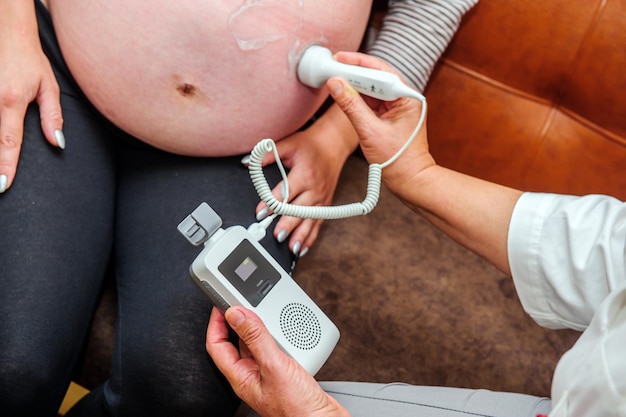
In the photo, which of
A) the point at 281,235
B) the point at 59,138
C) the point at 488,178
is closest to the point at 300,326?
the point at 281,235

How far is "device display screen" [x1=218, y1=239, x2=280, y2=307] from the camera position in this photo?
726 mm

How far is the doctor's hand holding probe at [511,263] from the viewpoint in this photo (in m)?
0.67

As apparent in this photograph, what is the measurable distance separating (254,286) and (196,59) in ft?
0.99

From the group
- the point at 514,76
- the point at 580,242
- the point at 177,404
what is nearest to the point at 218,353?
the point at 177,404

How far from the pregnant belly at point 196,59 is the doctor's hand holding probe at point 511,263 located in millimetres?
71

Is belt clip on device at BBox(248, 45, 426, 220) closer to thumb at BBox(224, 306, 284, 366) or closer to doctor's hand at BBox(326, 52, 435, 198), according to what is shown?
doctor's hand at BBox(326, 52, 435, 198)

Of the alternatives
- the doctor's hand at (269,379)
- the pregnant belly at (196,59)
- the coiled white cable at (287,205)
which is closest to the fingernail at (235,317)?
the doctor's hand at (269,379)

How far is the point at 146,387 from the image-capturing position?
2.76 ft

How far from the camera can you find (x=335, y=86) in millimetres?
810

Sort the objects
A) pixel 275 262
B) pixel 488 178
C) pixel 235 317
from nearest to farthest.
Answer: pixel 235 317
pixel 275 262
pixel 488 178

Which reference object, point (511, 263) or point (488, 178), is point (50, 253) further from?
point (488, 178)

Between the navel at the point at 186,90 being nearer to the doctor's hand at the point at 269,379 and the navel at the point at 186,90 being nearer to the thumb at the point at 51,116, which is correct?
the thumb at the point at 51,116

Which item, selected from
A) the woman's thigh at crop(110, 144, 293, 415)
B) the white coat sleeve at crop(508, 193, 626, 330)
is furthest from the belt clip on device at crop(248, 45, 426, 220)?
the white coat sleeve at crop(508, 193, 626, 330)

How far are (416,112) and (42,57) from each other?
54cm
